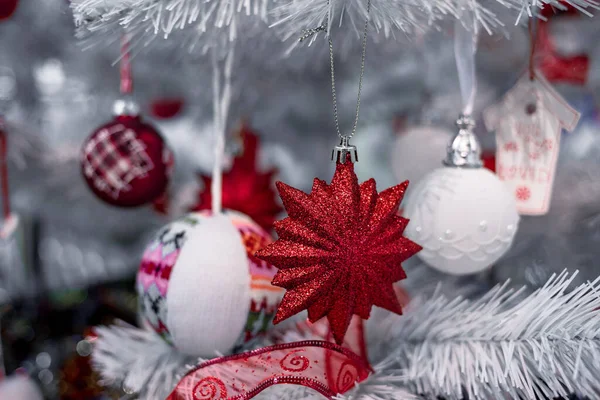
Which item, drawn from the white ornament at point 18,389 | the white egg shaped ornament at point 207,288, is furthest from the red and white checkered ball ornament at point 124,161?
the white ornament at point 18,389

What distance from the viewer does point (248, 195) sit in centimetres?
76

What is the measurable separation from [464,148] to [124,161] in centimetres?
41

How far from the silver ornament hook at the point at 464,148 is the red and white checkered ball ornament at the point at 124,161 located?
0.37m

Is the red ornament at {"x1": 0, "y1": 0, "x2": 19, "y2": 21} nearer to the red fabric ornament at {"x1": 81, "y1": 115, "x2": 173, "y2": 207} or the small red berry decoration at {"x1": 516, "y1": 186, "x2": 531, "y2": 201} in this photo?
the red fabric ornament at {"x1": 81, "y1": 115, "x2": 173, "y2": 207}

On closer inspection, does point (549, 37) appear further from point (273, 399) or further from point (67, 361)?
point (67, 361)

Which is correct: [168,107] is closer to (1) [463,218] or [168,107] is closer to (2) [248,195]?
(2) [248,195]

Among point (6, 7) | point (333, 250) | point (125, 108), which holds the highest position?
point (6, 7)

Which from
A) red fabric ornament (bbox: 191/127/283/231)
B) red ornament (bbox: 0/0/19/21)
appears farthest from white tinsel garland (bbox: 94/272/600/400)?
red ornament (bbox: 0/0/19/21)

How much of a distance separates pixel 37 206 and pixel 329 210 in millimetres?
860

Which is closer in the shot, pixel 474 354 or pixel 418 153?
pixel 474 354

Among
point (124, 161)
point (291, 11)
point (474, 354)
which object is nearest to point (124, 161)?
point (124, 161)

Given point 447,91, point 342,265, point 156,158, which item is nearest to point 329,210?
point 342,265

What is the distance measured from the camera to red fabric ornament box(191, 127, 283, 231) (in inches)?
29.7

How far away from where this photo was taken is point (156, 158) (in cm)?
69
